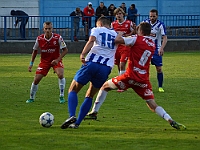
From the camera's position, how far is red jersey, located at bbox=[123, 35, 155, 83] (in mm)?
9938

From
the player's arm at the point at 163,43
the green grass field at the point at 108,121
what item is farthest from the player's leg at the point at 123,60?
the player's arm at the point at 163,43

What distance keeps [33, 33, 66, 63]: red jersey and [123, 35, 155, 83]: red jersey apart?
3.70 meters

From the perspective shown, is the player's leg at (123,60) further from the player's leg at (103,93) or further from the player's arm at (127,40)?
the player's arm at (127,40)

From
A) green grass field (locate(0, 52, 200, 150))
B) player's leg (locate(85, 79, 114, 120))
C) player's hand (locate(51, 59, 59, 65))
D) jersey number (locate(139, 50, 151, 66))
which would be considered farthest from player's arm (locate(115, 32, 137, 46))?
player's hand (locate(51, 59, 59, 65))

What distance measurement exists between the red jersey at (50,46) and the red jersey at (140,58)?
3.70 metres

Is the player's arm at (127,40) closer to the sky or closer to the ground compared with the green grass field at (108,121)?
closer to the sky

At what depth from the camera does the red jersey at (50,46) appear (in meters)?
13.6

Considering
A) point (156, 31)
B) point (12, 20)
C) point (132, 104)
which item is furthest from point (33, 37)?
point (132, 104)

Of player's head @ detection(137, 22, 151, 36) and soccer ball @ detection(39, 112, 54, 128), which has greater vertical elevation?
player's head @ detection(137, 22, 151, 36)

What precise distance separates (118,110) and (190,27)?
68.2ft

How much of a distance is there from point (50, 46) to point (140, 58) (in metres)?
4.03

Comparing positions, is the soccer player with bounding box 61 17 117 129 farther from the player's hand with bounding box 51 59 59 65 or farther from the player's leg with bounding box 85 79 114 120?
the player's hand with bounding box 51 59 59 65

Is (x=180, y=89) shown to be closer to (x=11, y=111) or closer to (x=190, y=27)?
(x=11, y=111)

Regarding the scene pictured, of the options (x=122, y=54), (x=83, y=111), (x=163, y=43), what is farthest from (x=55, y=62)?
(x=122, y=54)
